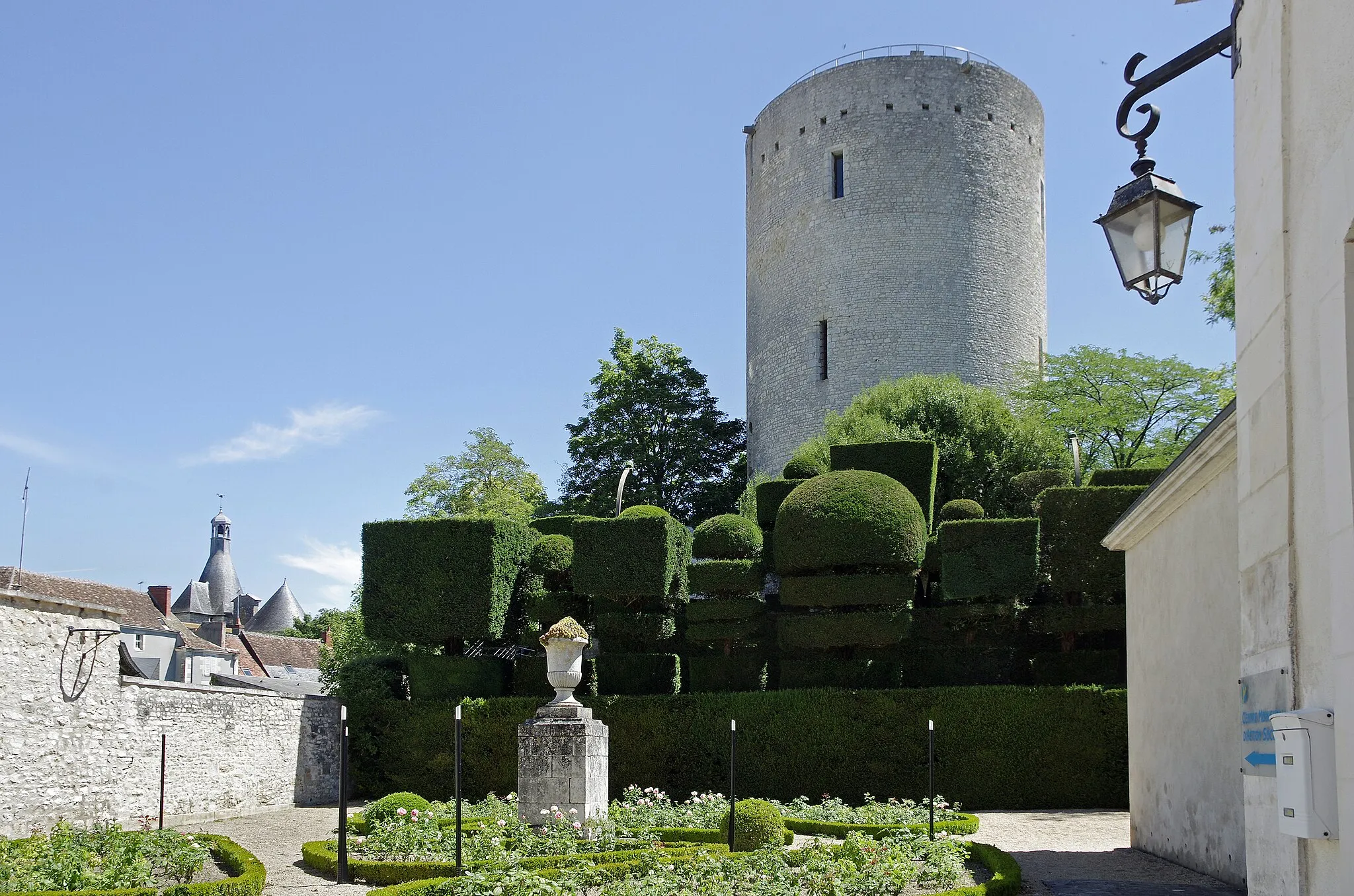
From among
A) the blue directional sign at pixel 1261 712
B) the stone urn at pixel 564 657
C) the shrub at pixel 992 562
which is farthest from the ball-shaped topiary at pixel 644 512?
the blue directional sign at pixel 1261 712

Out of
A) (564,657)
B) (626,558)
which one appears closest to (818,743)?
(626,558)

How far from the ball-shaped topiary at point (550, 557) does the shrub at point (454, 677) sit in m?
2.44

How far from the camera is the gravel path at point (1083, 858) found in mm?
8719

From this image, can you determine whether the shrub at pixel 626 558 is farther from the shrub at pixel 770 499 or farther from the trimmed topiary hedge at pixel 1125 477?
the trimmed topiary hedge at pixel 1125 477

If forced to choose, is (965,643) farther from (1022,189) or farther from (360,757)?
(1022,189)

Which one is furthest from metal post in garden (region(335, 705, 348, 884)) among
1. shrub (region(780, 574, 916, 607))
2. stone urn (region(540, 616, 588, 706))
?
shrub (region(780, 574, 916, 607))

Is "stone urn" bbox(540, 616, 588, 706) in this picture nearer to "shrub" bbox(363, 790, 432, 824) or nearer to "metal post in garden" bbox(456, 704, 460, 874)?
"shrub" bbox(363, 790, 432, 824)

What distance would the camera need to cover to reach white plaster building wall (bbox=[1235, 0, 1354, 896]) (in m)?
3.77

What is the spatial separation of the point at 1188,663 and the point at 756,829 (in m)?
4.22

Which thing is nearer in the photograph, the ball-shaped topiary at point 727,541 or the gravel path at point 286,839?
the gravel path at point 286,839

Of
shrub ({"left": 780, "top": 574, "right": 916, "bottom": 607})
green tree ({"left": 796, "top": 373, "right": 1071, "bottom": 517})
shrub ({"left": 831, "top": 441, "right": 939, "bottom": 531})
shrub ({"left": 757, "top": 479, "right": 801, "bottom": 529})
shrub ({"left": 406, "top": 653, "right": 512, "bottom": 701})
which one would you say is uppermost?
green tree ({"left": 796, "top": 373, "right": 1071, "bottom": 517})

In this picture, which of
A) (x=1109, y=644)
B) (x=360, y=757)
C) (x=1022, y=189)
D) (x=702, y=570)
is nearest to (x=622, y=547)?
(x=702, y=570)

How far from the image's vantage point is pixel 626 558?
820 inches

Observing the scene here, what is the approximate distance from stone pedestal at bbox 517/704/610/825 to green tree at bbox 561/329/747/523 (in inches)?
925
